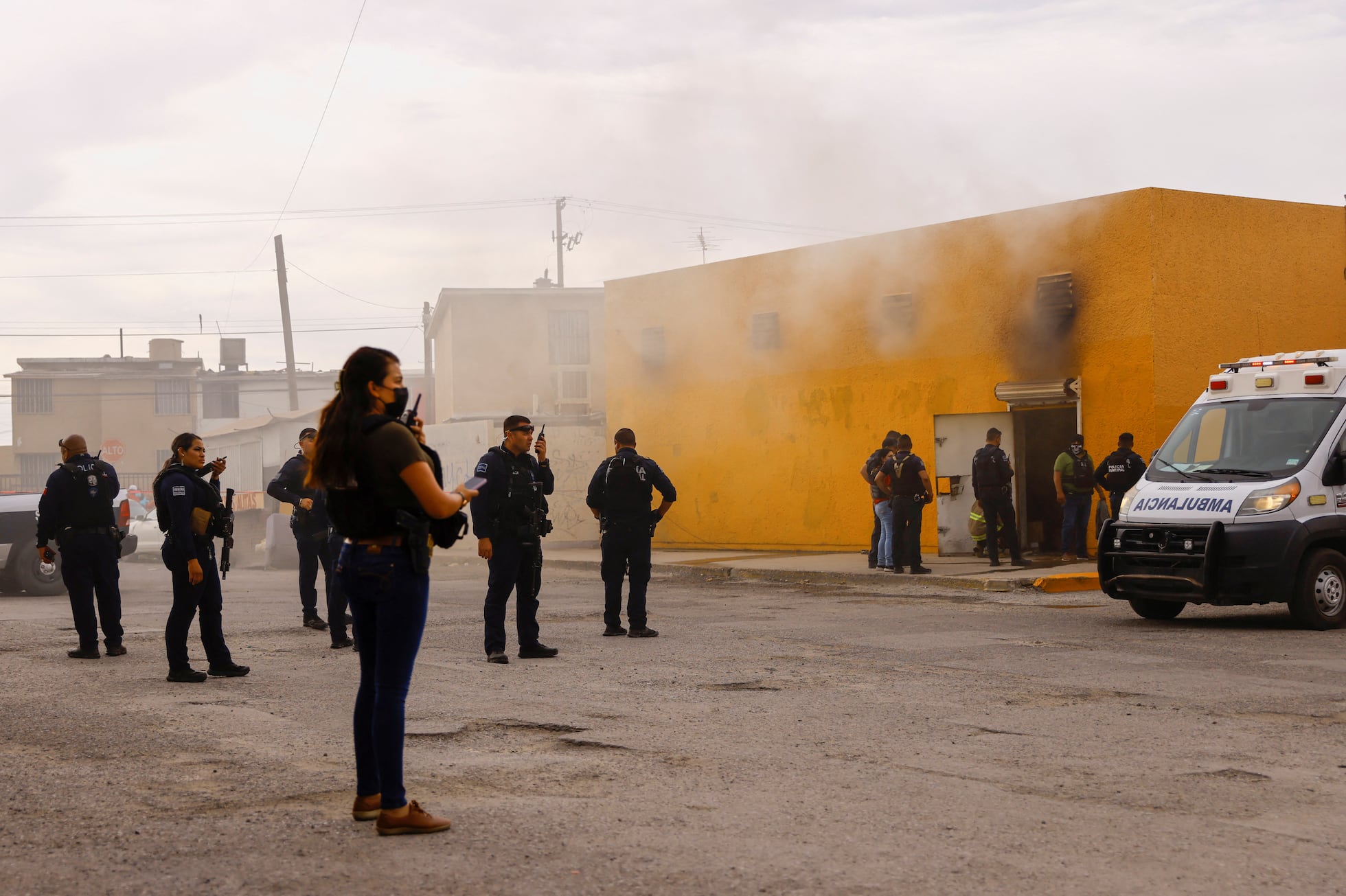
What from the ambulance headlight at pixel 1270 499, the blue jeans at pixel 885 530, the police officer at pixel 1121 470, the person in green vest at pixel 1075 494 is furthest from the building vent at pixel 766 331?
the ambulance headlight at pixel 1270 499

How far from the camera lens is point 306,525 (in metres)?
12.2

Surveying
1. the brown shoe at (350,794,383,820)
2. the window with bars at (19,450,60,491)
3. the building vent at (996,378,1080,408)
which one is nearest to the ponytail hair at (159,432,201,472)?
the brown shoe at (350,794,383,820)

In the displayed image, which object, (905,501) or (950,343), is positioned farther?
(950,343)

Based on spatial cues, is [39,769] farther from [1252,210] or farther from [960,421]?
[1252,210]

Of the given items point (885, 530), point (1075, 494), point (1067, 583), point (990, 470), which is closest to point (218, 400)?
point (885, 530)

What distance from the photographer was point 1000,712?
7.20m

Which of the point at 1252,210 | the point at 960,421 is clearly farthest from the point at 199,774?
the point at 1252,210

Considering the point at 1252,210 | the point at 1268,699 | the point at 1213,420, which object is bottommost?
the point at 1268,699

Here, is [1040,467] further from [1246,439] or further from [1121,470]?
[1246,439]

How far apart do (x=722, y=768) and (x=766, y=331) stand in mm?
17114

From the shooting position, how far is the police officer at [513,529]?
31.8 feet

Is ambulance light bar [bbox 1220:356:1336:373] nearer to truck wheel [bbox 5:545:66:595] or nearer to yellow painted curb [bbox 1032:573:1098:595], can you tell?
yellow painted curb [bbox 1032:573:1098:595]

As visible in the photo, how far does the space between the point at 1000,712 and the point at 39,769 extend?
15.4 ft

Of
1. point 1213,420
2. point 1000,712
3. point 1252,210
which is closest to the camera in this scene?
point 1000,712
